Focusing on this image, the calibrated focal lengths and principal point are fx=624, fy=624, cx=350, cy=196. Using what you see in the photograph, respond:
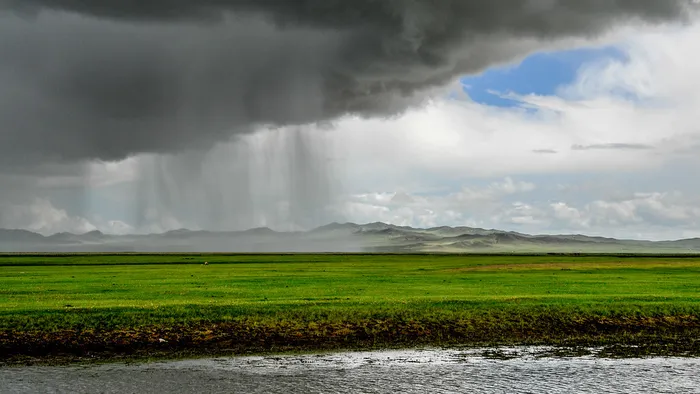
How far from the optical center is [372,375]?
82.9 feet

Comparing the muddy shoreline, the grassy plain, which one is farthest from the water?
the grassy plain

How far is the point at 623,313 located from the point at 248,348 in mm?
24069

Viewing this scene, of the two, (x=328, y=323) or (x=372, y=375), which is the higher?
(x=328, y=323)

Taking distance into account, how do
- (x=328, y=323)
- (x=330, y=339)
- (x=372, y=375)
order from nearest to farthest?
(x=372, y=375), (x=330, y=339), (x=328, y=323)

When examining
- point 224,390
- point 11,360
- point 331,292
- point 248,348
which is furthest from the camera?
point 331,292

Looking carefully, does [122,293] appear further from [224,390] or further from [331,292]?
[224,390]

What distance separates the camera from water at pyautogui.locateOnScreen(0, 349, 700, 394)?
23.1m

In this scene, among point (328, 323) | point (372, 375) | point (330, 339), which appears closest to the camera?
point (372, 375)

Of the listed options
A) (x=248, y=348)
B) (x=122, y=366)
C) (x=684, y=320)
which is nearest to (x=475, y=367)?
(x=248, y=348)

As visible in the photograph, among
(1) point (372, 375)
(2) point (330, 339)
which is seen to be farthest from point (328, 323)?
(1) point (372, 375)

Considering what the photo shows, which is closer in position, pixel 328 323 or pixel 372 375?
pixel 372 375

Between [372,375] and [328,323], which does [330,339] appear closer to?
[328,323]

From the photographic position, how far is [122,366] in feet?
89.9

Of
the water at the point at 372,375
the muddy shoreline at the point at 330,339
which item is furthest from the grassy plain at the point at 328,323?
the water at the point at 372,375
